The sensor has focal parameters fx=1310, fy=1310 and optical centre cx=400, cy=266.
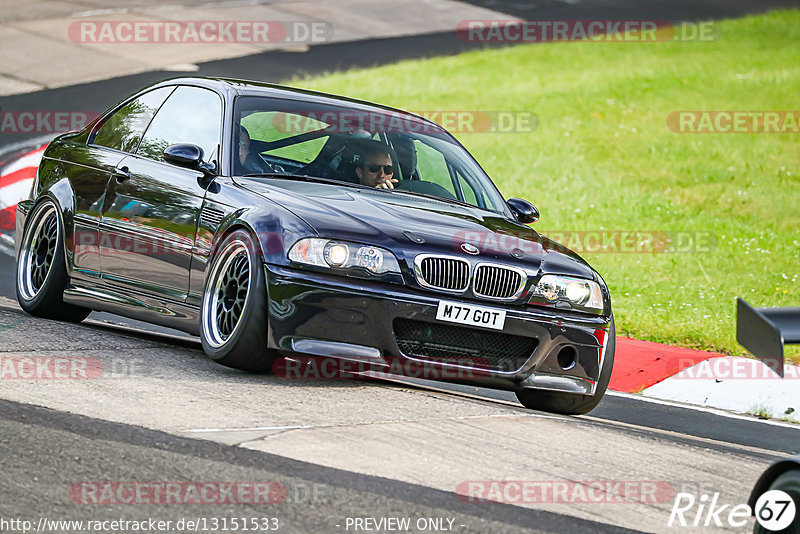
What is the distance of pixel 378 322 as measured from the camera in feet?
21.0

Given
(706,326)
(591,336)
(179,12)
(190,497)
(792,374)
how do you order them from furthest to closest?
(179,12)
(706,326)
(792,374)
(591,336)
(190,497)

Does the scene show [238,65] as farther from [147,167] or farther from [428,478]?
[428,478]

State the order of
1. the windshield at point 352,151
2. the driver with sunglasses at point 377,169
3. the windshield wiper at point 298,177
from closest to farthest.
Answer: the windshield wiper at point 298,177, the windshield at point 352,151, the driver with sunglasses at point 377,169

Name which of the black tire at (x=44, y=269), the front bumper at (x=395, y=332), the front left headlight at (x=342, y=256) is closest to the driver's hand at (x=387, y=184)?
the front left headlight at (x=342, y=256)

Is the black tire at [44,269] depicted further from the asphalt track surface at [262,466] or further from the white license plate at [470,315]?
the white license plate at [470,315]

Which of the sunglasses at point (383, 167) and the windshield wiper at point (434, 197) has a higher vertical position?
the sunglasses at point (383, 167)

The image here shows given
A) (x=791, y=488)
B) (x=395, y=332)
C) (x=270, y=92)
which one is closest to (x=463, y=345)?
(x=395, y=332)

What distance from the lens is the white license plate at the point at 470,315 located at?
648 centimetres

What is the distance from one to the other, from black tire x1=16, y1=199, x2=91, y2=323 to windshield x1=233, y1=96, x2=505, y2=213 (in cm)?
161

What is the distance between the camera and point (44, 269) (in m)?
8.55

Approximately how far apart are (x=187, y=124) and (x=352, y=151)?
3.46 feet

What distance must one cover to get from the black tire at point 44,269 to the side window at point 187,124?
86cm

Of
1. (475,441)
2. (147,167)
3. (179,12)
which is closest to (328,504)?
(475,441)

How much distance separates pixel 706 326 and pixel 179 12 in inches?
724
